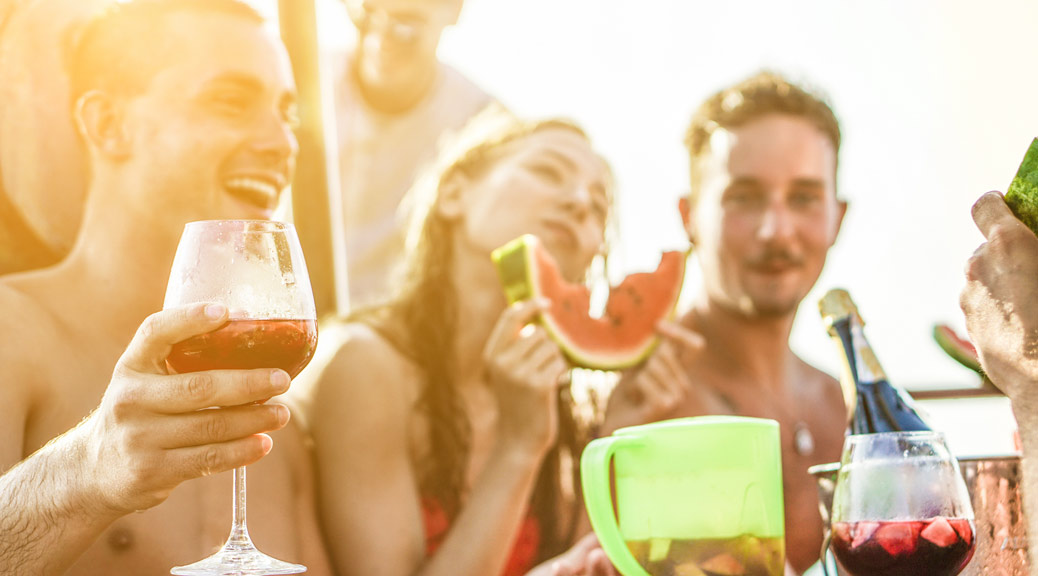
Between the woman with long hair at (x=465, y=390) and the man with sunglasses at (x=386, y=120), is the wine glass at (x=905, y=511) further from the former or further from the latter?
the man with sunglasses at (x=386, y=120)

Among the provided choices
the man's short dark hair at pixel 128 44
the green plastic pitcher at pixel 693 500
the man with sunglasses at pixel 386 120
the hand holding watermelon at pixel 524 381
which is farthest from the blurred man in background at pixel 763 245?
the green plastic pitcher at pixel 693 500

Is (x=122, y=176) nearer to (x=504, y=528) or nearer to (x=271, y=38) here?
(x=271, y=38)

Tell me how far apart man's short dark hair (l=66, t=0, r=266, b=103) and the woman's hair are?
836 mm

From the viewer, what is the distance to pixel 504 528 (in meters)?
2.21

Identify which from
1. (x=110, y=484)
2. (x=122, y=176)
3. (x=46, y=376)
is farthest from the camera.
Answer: (x=122, y=176)

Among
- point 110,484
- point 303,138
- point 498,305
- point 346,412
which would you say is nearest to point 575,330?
point 498,305

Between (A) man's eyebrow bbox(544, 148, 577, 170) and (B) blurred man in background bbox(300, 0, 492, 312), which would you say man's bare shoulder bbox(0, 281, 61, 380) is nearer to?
(A) man's eyebrow bbox(544, 148, 577, 170)

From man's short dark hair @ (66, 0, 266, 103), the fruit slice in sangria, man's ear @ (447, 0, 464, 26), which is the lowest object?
the fruit slice in sangria

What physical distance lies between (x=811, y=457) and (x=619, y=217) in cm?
93

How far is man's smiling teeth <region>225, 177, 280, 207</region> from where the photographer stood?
2.19 meters

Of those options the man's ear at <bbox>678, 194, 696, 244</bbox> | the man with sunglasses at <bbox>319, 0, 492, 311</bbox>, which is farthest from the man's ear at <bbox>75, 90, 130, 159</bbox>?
the man with sunglasses at <bbox>319, 0, 492, 311</bbox>

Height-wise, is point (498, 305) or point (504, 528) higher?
point (498, 305)

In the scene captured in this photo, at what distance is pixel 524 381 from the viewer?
229 cm

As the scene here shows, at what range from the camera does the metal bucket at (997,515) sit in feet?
4.26
